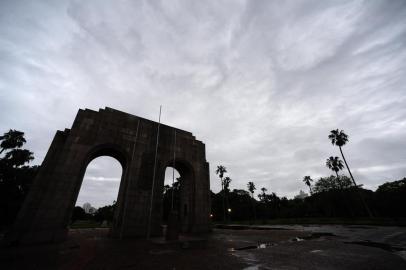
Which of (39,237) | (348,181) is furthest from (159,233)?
(348,181)

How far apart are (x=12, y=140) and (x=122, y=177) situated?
72.3 ft

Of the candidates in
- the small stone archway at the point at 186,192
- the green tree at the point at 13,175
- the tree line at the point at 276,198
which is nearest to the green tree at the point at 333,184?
the tree line at the point at 276,198

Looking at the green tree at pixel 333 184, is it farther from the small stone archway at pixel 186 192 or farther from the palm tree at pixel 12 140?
the palm tree at pixel 12 140

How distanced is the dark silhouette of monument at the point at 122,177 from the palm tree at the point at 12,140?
63.6ft

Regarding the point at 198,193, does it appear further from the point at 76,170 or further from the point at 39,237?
the point at 39,237

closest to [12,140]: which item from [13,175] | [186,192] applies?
[13,175]

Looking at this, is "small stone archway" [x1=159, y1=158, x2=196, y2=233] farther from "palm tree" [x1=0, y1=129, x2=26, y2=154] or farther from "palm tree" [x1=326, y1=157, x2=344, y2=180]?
"palm tree" [x1=326, y1=157, x2=344, y2=180]

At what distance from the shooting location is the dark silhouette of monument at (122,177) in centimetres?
1119

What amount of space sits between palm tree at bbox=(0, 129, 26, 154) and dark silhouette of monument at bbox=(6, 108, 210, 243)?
1939 centimetres

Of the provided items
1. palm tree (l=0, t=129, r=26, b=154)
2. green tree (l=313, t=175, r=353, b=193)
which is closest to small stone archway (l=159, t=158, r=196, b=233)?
palm tree (l=0, t=129, r=26, b=154)

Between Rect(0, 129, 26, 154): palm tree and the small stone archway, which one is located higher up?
Rect(0, 129, 26, 154): palm tree

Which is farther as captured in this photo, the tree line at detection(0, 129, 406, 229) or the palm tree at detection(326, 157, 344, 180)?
the palm tree at detection(326, 157, 344, 180)

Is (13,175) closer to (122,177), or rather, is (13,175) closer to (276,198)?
(122,177)

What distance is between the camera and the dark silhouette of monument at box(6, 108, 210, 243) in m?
11.2
